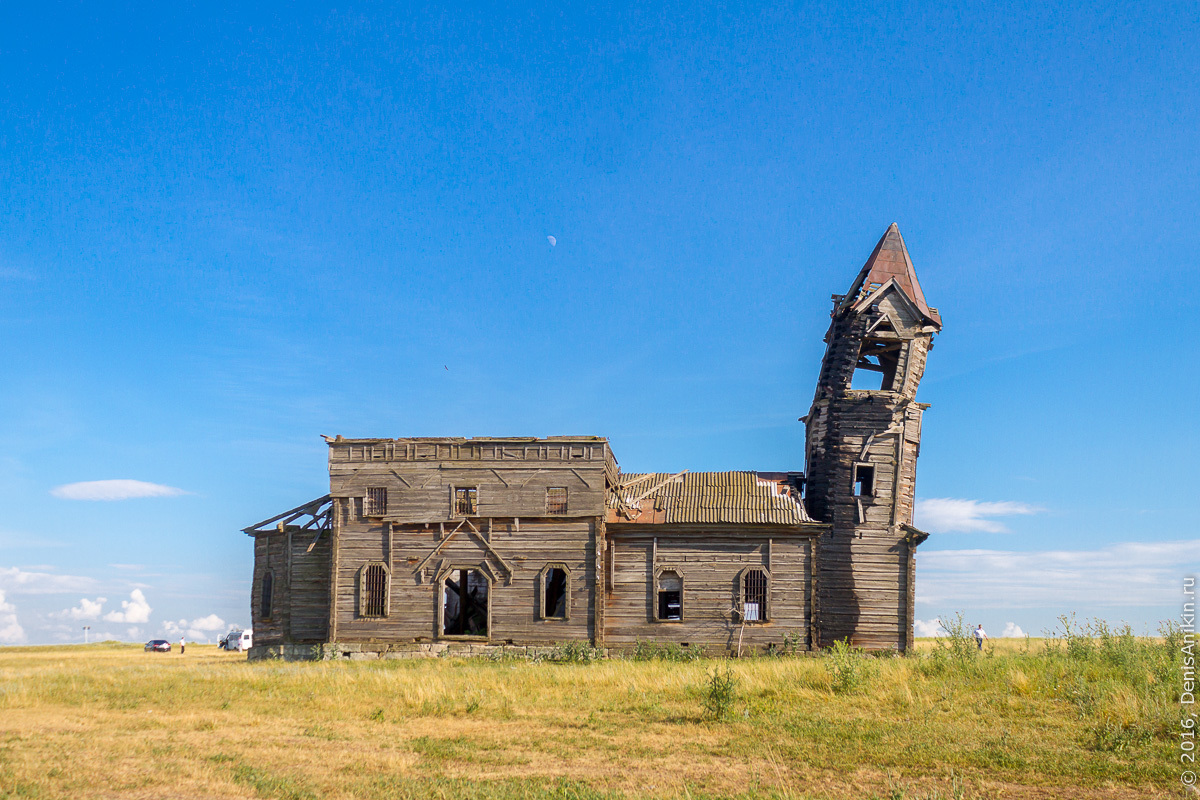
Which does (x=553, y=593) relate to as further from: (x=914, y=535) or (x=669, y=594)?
(x=914, y=535)

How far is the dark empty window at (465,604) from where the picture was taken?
119 feet

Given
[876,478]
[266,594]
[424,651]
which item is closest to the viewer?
[424,651]

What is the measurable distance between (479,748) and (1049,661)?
13730 mm

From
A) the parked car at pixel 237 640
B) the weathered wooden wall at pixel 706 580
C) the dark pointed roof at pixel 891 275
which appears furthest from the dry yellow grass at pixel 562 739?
the parked car at pixel 237 640

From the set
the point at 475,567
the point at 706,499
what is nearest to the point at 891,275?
the point at 706,499

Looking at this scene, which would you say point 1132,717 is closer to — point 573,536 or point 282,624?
point 573,536

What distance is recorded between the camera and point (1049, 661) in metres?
20.5

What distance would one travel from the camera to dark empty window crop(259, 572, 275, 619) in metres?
35.8

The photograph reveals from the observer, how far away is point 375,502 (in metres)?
34.0

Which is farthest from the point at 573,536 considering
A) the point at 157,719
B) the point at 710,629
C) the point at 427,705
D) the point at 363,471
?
the point at 157,719

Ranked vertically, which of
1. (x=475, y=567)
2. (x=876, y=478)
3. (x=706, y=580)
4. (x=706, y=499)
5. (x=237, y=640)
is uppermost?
(x=876, y=478)

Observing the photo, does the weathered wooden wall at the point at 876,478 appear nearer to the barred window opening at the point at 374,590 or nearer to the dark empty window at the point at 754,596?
the dark empty window at the point at 754,596

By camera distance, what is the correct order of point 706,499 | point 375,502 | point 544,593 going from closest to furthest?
point 544,593
point 375,502
point 706,499

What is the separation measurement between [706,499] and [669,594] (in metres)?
3.95
